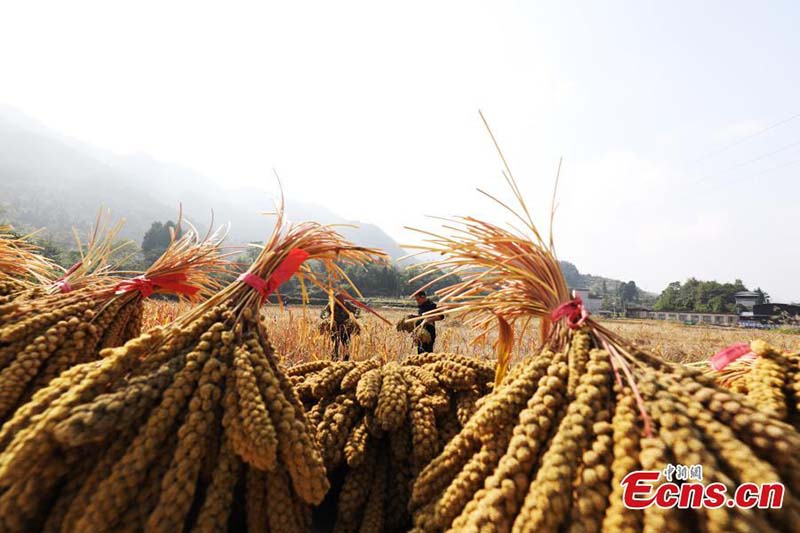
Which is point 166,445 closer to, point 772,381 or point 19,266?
point 772,381

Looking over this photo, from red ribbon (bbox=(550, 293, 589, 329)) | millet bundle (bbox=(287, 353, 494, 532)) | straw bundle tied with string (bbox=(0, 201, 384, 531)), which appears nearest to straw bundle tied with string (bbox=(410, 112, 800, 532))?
red ribbon (bbox=(550, 293, 589, 329))

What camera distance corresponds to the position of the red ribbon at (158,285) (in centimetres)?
163

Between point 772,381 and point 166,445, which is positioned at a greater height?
point 772,381

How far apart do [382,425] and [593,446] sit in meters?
0.70

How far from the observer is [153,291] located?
68.5 inches

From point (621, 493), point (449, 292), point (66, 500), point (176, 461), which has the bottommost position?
point (66, 500)

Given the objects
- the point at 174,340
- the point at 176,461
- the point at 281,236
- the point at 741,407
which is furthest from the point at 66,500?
the point at 741,407

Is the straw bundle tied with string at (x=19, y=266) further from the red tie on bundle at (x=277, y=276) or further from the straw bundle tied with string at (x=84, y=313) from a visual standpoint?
the red tie on bundle at (x=277, y=276)

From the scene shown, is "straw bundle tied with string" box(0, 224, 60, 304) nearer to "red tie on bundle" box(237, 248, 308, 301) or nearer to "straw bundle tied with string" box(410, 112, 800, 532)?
"red tie on bundle" box(237, 248, 308, 301)

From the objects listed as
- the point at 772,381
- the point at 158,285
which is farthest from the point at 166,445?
the point at 772,381

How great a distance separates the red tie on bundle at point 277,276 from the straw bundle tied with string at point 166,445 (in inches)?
8.9

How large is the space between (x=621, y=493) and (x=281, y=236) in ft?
4.25

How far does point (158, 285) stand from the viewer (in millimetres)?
1744

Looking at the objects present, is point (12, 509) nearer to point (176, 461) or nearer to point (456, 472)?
point (176, 461)
